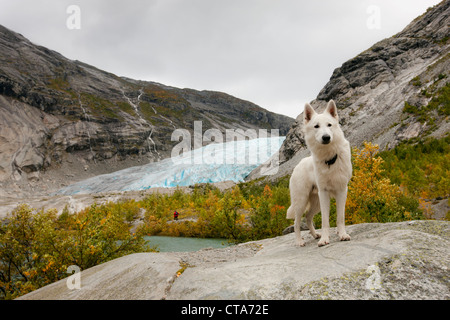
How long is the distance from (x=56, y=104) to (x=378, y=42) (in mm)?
108614

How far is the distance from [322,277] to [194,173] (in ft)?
221

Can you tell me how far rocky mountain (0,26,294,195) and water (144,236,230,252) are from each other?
208 ft

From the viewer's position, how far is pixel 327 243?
445 centimetres

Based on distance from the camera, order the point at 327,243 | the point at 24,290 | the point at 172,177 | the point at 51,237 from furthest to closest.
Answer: the point at 172,177 → the point at 51,237 → the point at 24,290 → the point at 327,243

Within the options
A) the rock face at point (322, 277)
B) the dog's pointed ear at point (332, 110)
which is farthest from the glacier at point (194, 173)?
the rock face at point (322, 277)

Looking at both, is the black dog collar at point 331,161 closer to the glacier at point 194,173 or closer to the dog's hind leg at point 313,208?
the dog's hind leg at point 313,208

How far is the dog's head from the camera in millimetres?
4184

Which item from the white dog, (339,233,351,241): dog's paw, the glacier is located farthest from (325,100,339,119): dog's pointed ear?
the glacier

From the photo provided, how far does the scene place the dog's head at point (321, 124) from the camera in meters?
4.18

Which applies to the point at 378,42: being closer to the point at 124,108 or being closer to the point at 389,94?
the point at 389,94

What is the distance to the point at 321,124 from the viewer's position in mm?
4422

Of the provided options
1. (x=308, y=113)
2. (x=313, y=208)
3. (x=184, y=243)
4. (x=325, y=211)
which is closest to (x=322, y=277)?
(x=325, y=211)

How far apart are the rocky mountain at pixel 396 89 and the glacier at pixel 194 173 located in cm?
928
